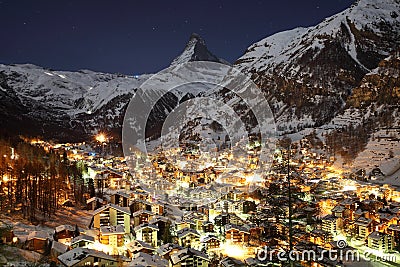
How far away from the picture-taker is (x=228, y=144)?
49500mm

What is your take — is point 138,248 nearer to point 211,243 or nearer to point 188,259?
point 188,259

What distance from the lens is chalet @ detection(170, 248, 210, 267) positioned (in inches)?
411

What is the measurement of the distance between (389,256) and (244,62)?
81.6 meters

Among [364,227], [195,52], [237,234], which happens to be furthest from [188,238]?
[195,52]

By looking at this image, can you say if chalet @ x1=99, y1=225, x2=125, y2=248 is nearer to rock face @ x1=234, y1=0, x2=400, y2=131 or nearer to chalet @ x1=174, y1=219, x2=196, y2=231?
chalet @ x1=174, y1=219, x2=196, y2=231

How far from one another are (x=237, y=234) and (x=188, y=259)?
349 cm

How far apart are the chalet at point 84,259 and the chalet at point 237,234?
5.64 m

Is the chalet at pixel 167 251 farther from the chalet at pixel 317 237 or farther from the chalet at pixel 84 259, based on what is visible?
the chalet at pixel 317 237

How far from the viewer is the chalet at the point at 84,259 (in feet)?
27.3

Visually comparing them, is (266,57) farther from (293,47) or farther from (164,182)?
(164,182)

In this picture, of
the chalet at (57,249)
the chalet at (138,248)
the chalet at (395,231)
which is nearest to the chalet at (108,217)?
the chalet at (138,248)

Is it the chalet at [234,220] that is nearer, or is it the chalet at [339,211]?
the chalet at [234,220]

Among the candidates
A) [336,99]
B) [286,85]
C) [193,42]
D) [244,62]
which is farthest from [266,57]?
[193,42]

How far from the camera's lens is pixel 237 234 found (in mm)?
13484
